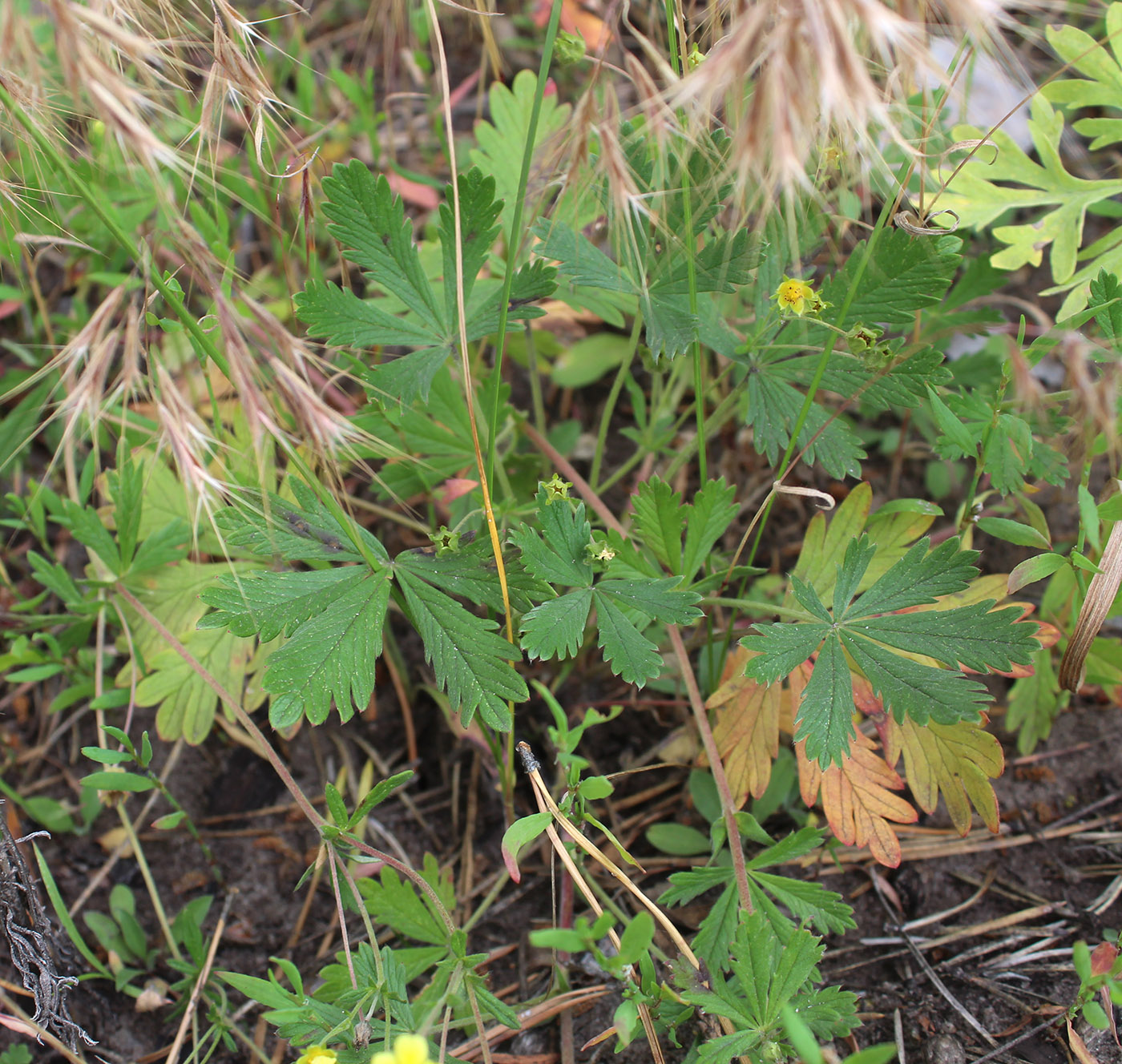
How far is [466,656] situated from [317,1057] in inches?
28.3

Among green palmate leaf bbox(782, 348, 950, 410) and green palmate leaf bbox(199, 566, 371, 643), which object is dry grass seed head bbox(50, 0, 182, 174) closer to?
green palmate leaf bbox(199, 566, 371, 643)

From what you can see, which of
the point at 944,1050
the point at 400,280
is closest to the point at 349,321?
the point at 400,280

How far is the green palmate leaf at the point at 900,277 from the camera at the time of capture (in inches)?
73.1

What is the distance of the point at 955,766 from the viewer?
72.2 inches

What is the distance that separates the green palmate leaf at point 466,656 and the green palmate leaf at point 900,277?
3.44ft

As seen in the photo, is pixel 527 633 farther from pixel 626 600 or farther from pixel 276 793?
pixel 276 793

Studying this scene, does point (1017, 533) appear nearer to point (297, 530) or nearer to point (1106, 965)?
point (1106, 965)

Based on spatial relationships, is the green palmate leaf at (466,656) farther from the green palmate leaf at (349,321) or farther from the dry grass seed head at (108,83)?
the dry grass seed head at (108,83)

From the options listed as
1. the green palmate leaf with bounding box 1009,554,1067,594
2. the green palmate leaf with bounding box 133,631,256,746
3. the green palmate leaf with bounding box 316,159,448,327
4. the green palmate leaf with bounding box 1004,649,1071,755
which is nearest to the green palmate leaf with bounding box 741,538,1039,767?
the green palmate leaf with bounding box 1009,554,1067,594

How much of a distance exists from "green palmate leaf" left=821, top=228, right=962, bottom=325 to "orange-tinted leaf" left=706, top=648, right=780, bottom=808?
84 cm

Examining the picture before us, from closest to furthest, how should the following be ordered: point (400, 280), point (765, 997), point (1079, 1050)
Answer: point (765, 997)
point (1079, 1050)
point (400, 280)

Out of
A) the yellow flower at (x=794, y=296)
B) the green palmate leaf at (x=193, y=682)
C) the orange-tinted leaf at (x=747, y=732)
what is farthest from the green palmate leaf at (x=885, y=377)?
the green palmate leaf at (x=193, y=682)

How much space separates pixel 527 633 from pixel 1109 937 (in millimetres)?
1444

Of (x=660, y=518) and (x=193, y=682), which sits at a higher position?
(x=660, y=518)
